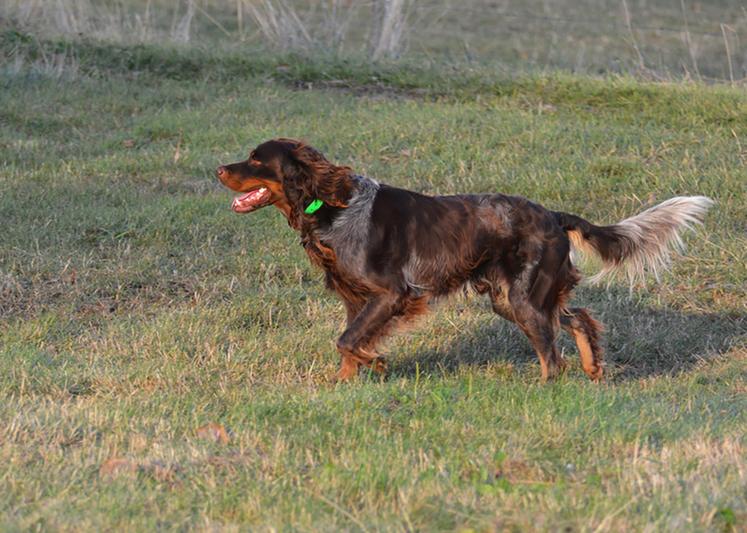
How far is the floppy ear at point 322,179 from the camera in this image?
606cm

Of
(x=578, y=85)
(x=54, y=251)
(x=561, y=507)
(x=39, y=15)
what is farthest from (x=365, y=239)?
(x=39, y=15)

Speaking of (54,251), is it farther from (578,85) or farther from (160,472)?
(578,85)

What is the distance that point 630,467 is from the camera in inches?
169

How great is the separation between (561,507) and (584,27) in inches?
788

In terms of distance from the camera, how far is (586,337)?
6449 millimetres

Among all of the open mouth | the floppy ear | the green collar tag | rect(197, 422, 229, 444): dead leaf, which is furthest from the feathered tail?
rect(197, 422, 229, 444): dead leaf

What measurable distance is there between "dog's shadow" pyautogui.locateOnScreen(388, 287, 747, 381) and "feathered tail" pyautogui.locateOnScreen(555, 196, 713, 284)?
603 mm

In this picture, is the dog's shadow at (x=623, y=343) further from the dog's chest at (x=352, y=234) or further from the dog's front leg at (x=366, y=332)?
the dog's chest at (x=352, y=234)

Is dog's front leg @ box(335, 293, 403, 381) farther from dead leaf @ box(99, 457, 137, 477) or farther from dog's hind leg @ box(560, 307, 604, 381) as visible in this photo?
dead leaf @ box(99, 457, 137, 477)

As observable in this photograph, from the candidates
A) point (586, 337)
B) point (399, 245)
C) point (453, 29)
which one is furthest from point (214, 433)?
point (453, 29)

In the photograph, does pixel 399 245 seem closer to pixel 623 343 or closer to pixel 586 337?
pixel 586 337

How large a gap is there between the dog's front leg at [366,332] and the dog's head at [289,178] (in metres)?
0.56

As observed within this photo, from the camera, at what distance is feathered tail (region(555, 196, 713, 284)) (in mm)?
6535

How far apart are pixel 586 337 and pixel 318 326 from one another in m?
1.64
